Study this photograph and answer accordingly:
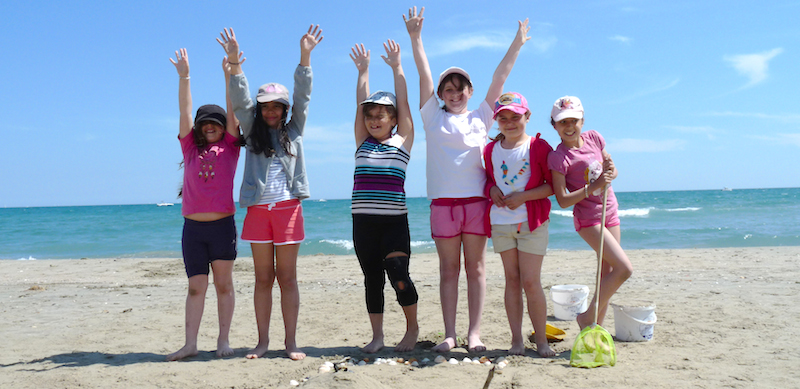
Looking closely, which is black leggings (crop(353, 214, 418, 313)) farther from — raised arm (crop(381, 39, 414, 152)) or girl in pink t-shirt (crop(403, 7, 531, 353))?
raised arm (crop(381, 39, 414, 152))

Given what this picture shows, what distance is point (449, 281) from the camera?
12.3 ft

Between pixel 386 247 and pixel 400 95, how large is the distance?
3.98 ft

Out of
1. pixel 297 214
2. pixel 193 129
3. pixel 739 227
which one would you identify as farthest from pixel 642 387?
pixel 739 227

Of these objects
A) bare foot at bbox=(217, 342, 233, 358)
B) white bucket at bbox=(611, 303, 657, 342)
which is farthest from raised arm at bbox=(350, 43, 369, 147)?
white bucket at bbox=(611, 303, 657, 342)

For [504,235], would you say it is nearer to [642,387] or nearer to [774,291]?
[642,387]

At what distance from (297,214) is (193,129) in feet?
3.52

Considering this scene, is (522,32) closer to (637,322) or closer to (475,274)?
(475,274)

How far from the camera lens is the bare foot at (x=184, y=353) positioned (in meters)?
3.74

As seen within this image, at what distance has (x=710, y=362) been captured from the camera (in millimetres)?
3402

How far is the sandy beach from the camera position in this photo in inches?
125

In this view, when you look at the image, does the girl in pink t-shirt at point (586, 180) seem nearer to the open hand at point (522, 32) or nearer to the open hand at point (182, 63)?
the open hand at point (522, 32)

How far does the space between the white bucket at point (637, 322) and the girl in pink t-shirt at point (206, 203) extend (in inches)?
122

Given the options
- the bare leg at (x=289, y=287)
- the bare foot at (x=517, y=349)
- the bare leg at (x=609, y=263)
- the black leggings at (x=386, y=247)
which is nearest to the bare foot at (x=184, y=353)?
the bare leg at (x=289, y=287)

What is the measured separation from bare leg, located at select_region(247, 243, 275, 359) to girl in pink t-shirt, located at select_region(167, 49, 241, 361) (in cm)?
22
